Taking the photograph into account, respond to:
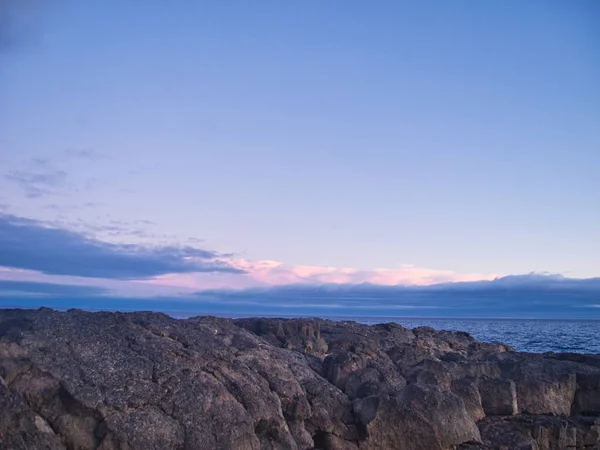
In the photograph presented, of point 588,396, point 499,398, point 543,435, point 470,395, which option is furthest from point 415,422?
point 588,396

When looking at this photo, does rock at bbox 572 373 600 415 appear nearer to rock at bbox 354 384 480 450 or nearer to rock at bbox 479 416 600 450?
rock at bbox 479 416 600 450

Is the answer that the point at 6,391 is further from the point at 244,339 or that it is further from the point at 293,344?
the point at 293,344

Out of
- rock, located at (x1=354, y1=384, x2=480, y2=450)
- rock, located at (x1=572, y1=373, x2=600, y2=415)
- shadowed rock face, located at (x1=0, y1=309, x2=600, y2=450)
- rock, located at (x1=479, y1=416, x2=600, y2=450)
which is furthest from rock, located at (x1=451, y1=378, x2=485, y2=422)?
rock, located at (x1=572, y1=373, x2=600, y2=415)

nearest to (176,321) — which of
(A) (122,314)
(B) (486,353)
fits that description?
(A) (122,314)

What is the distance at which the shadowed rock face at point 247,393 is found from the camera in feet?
49.3

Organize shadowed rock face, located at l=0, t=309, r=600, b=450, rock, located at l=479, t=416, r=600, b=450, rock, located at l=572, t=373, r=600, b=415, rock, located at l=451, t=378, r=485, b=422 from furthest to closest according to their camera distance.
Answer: rock, located at l=572, t=373, r=600, b=415, rock, located at l=451, t=378, r=485, b=422, rock, located at l=479, t=416, r=600, b=450, shadowed rock face, located at l=0, t=309, r=600, b=450

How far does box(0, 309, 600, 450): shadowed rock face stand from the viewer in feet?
49.3

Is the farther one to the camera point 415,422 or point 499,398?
point 499,398

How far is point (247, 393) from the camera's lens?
698 inches

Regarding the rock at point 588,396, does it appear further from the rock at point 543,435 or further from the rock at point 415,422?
the rock at point 415,422

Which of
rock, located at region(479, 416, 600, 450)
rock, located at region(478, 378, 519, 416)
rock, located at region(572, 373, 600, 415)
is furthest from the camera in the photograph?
rock, located at region(572, 373, 600, 415)

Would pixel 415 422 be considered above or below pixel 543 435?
above

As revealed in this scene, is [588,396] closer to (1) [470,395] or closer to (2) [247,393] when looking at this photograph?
(1) [470,395]

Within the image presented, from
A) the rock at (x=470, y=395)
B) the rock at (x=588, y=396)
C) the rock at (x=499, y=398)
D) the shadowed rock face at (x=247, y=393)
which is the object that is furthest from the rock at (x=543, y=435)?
the rock at (x=588, y=396)
